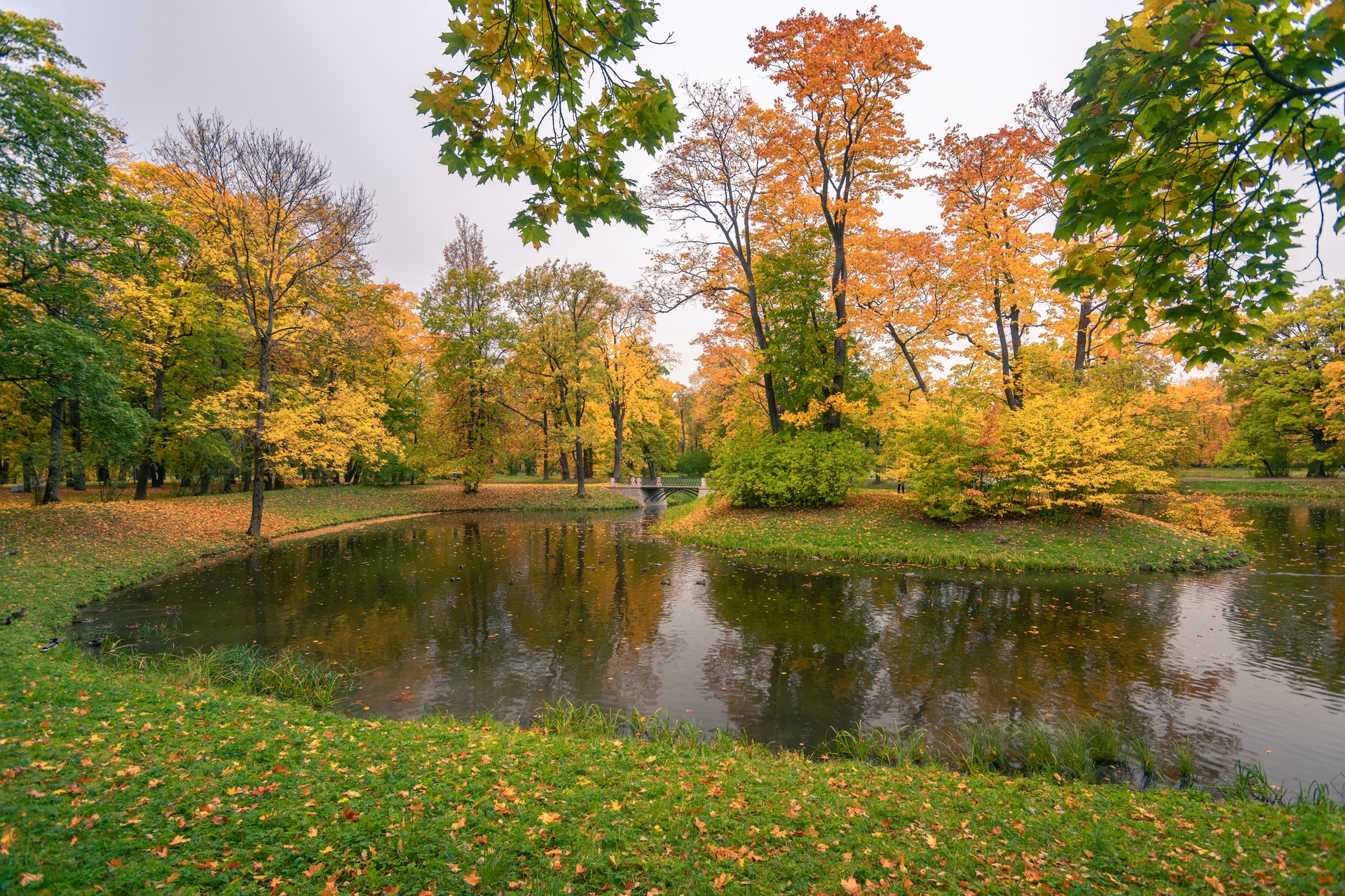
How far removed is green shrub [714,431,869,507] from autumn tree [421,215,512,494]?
17785mm

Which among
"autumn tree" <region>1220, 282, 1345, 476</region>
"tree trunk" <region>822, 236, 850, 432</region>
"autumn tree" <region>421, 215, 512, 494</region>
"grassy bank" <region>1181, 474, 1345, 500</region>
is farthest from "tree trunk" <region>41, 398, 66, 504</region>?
"autumn tree" <region>1220, 282, 1345, 476</region>

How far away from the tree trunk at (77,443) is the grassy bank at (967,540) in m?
23.0

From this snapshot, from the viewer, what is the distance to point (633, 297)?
34.0m

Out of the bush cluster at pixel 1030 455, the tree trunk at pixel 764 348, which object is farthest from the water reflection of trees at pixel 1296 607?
the tree trunk at pixel 764 348

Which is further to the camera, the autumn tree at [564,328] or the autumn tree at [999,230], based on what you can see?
the autumn tree at [564,328]

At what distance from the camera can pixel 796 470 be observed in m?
19.0

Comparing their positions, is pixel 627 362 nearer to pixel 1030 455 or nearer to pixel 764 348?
pixel 764 348

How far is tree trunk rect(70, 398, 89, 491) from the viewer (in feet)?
62.4

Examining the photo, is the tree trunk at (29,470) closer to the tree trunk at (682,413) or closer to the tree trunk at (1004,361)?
the tree trunk at (1004,361)

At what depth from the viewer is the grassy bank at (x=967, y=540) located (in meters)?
13.6

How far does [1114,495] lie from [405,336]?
1507 inches

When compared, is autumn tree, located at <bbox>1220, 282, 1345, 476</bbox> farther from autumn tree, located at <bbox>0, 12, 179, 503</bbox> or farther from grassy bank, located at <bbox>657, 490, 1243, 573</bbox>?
autumn tree, located at <bbox>0, 12, 179, 503</bbox>

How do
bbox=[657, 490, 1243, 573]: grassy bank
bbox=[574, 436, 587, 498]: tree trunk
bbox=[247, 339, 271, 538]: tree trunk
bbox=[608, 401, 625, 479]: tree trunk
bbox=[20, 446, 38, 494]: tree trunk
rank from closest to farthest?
bbox=[657, 490, 1243, 573]: grassy bank, bbox=[247, 339, 271, 538]: tree trunk, bbox=[20, 446, 38, 494]: tree trunk, bbox=[574, 436, 587, 498]: tree trunk, bbox=[608, 401, 625, 479]: tree trunk

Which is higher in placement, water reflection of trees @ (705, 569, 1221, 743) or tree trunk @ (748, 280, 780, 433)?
tree trunk @ (748, 280, 780, 433)
